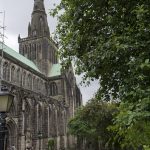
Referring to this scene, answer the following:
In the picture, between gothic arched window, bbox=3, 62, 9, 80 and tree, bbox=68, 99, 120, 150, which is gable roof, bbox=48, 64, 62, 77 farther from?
tree, bbox=68, 99, 120, 150

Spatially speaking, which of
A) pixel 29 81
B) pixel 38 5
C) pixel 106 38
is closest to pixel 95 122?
pixel 29 81

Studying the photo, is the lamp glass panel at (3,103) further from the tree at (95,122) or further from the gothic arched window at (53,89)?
the gothic arched window at (53,89)

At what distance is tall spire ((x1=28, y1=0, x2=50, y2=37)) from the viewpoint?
70.0 metres

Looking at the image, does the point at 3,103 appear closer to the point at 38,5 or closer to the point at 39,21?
the point at 39,21

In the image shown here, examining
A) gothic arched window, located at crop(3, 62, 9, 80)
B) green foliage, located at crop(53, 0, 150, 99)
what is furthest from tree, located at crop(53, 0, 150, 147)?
gothic arched window, located at crop(3, 62, 9, 80)

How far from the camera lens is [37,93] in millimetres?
53969

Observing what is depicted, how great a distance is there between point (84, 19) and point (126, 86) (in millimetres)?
4071

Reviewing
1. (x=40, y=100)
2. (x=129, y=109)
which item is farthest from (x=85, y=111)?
(x=129, y=109)

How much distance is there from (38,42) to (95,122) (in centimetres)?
3595

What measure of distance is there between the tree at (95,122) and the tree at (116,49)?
825 inches

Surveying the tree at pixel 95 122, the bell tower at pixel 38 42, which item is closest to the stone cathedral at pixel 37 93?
the bell tower at pixel 38 42

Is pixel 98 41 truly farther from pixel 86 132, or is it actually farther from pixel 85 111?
pixel 86 132

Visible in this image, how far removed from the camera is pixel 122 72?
35.5 ft

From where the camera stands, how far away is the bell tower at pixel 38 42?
69.0 metres
